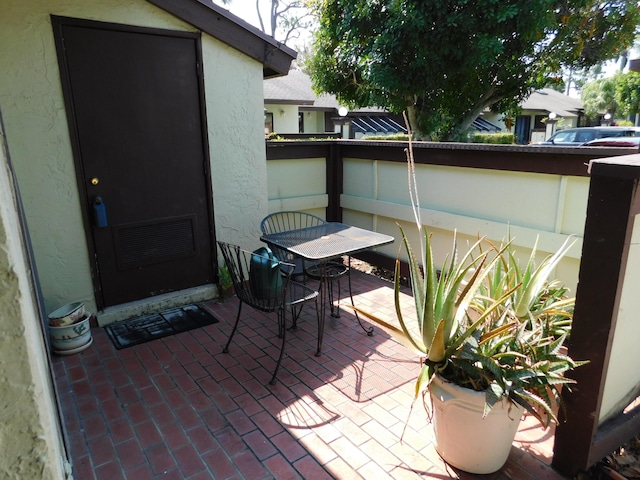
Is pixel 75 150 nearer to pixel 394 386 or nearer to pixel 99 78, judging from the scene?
pixel 99 78

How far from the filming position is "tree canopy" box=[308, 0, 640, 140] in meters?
6.45

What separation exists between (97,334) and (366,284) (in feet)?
8.79

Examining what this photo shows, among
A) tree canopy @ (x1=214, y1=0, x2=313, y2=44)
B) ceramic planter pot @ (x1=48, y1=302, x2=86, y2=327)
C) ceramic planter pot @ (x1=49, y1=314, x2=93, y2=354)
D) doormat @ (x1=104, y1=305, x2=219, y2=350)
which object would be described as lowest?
doormat @ (x1=104, y1=305, x2=219, y2=350)

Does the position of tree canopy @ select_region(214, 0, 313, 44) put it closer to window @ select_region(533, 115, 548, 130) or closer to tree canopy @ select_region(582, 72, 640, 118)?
window @ select_region(533, 115, 548, 130)

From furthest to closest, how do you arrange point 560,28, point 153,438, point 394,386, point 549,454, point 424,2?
point 560,28 < point 424,2 < point 394,386 < point 153,438 < point 549,454

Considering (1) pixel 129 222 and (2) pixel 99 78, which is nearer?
(2) pixel 99 78

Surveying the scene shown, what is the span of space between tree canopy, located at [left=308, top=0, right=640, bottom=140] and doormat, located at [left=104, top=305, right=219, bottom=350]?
5.10 metres

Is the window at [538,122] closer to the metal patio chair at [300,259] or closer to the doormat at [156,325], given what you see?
the metal patio chair at [300,259]

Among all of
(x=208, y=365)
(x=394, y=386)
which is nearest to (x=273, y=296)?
(x=208, y=365)

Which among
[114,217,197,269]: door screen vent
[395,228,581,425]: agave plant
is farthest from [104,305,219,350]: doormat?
[395,228,581,425]: agave plant

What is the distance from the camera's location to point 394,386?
289cm

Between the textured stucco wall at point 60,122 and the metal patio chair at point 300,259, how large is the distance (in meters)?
0.60

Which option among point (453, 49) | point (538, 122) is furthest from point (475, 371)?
point (538, 122)

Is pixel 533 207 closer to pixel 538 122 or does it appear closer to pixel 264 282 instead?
pixel 264 282
